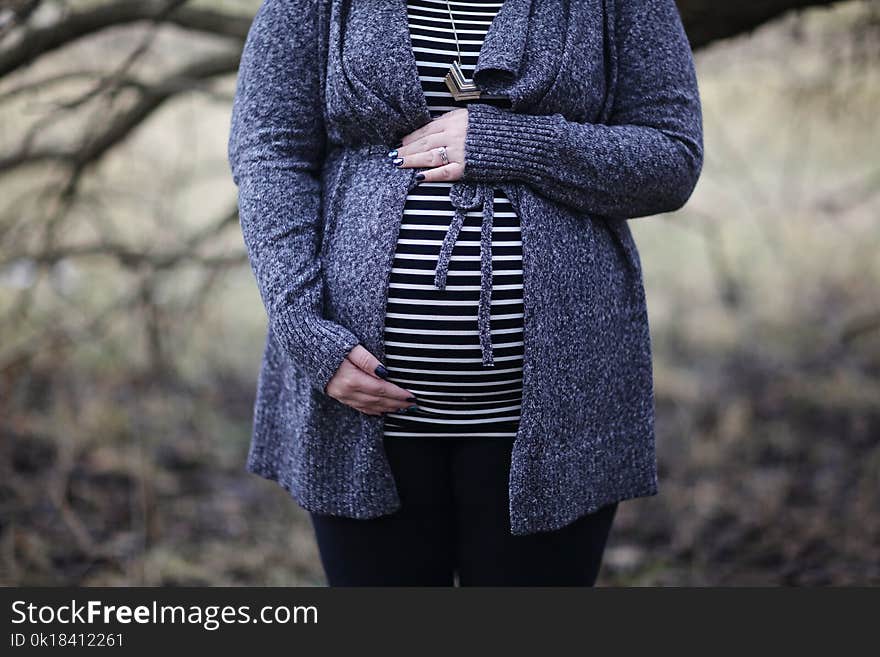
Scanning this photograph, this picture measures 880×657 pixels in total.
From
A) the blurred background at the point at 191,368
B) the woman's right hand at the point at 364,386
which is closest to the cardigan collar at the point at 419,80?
the woman's right hand at the point at 364,386

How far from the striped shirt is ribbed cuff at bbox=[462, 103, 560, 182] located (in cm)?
5

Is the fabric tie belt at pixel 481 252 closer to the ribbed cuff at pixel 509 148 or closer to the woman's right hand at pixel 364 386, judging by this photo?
the ribbed cuff at pixel 509 148

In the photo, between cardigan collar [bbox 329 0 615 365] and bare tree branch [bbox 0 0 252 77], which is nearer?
cardigan collar [bbox 329 0 615 365]

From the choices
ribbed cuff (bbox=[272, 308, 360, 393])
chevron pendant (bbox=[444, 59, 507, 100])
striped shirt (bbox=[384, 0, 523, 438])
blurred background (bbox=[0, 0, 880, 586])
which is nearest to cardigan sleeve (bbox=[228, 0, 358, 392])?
ribbed cuff (bbox=[272, 308, 360, 393])

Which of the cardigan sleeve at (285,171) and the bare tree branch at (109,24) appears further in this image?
the bare tree branch at (109,24)

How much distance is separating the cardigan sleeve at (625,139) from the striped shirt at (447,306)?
0.24 ft

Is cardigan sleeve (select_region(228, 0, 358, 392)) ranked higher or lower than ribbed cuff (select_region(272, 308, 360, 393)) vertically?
higher

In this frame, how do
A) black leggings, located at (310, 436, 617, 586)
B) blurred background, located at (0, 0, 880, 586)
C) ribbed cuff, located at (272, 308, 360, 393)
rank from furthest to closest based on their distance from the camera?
blurred background, located at (0, 0, 880, 586), black leggings, located at (310, 436, 617, 586), ribbed cuff, located at (272, 308, 360, 393)

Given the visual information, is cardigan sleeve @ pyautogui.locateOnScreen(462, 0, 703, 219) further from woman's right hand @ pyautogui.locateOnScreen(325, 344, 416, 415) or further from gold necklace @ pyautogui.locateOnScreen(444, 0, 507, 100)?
woman's right hand @ pyautogui.locateOnScreen(325, 344, 416, 415)

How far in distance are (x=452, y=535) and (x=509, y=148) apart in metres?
0.72

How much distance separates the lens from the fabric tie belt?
1393 millimetres

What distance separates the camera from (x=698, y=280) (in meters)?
5.72

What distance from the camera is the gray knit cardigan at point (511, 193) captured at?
1413 millimetres

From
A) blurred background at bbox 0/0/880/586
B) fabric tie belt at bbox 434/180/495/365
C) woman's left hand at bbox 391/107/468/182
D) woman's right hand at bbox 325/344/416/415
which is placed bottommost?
blurred background at bbox 0/0/880/586
